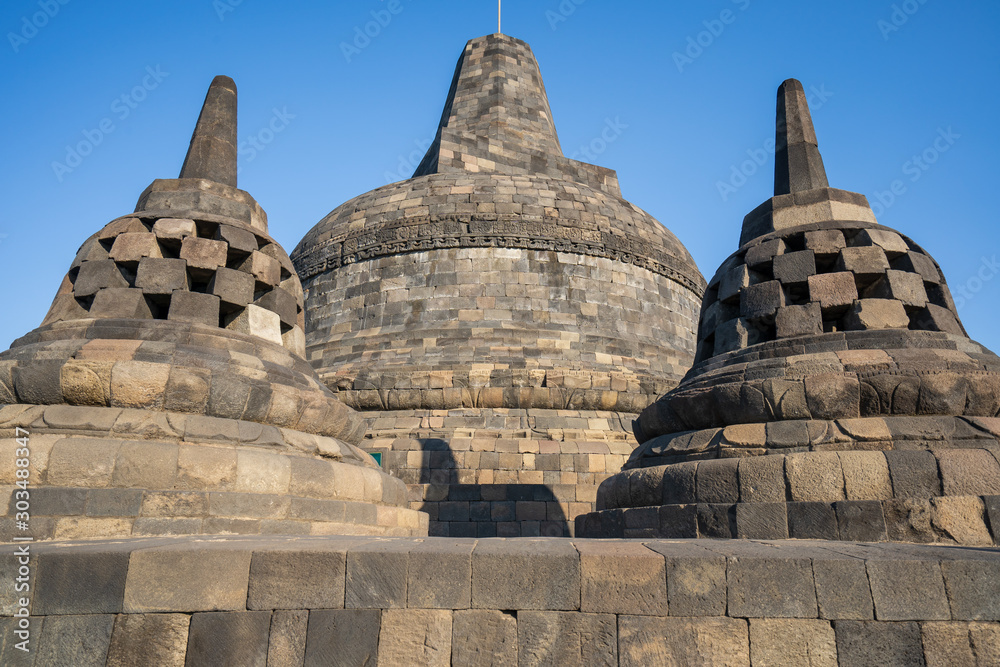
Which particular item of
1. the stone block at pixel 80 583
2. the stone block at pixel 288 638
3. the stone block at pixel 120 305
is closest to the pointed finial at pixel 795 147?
the stone block at pixel 288 638

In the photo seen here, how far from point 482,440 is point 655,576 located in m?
8.70

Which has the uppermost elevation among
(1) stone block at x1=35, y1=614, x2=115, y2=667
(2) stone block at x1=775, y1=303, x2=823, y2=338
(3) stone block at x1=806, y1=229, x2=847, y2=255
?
(3) stone block at x1=806, y1=229, x2=847, y2=255

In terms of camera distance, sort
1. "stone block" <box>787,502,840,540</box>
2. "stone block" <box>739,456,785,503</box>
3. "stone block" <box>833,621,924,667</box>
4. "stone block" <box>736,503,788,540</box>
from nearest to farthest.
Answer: "stone block" <box>833,621,924,667</box> → "stone block" <box>787,502,840,540</box> → "stone block" <box>736,503,788,540</box> → "stone block" <box>739,456,785,503</box>

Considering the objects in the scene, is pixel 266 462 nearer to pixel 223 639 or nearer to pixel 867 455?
pixel 223 639

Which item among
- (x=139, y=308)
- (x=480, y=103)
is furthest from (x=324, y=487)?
(x=480, y=103)

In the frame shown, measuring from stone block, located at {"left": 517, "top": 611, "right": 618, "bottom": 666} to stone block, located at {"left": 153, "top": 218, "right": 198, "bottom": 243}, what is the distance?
663 centimetres

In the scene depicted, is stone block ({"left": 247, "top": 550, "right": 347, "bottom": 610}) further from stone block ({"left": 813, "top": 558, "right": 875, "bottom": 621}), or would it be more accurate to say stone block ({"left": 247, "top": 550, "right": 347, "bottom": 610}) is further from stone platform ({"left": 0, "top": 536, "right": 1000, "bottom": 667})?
stone block ({"left": 813, "top": 558, "right": 875, "bottom": 621})

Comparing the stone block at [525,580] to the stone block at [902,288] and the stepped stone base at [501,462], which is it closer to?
the stone block at [902,288]

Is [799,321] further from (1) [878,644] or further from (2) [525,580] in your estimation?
(2) [525,580]

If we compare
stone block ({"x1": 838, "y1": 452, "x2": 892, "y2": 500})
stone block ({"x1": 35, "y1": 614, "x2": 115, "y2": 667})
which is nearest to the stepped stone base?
stone block ({"x1": 838, "y1": 452, "x2": 892, "y2": 500})

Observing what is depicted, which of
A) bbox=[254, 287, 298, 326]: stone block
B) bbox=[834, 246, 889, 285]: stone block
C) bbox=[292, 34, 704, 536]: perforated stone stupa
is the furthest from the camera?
bbox=[292, 34, 704, 536]: perforated stone stupa

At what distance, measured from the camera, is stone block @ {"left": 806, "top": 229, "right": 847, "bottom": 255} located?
8.02 meters

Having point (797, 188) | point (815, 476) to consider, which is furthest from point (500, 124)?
point (815, 476)

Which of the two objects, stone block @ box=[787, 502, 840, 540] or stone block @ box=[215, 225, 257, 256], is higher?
stone block @ box=[215, 225, 257, 256]
